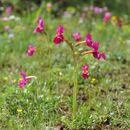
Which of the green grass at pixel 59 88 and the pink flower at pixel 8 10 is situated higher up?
the green grass at pixel 59 88

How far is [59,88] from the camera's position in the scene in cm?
437

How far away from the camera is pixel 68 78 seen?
4.56 m

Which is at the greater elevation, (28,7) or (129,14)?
(28,7)

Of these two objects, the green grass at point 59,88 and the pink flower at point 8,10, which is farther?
the pink flower at point 8,10

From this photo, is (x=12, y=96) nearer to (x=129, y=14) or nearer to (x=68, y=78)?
(x=68, y=78)

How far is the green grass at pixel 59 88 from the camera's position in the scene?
3.65 m

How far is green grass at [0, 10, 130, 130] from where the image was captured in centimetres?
365

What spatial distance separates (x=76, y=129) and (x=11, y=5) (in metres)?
4.26

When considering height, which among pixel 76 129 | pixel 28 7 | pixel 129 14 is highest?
pixel 76 129

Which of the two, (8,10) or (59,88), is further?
(8,10)

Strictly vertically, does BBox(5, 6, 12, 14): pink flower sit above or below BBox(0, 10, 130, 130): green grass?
below

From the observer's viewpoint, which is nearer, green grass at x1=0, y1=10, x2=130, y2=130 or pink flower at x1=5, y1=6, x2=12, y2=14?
green grass at x1=0, y1=10, x2=130, y2=130

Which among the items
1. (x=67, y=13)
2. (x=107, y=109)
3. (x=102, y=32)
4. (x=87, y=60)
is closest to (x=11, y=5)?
(x=67, y=13)

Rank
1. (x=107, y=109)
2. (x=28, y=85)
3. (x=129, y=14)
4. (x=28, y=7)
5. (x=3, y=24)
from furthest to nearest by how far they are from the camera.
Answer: (x=129, y=14) → (x=28, y=7) → (x=3, y=24) → (x=28, y=85) → (x=107, y=109)
